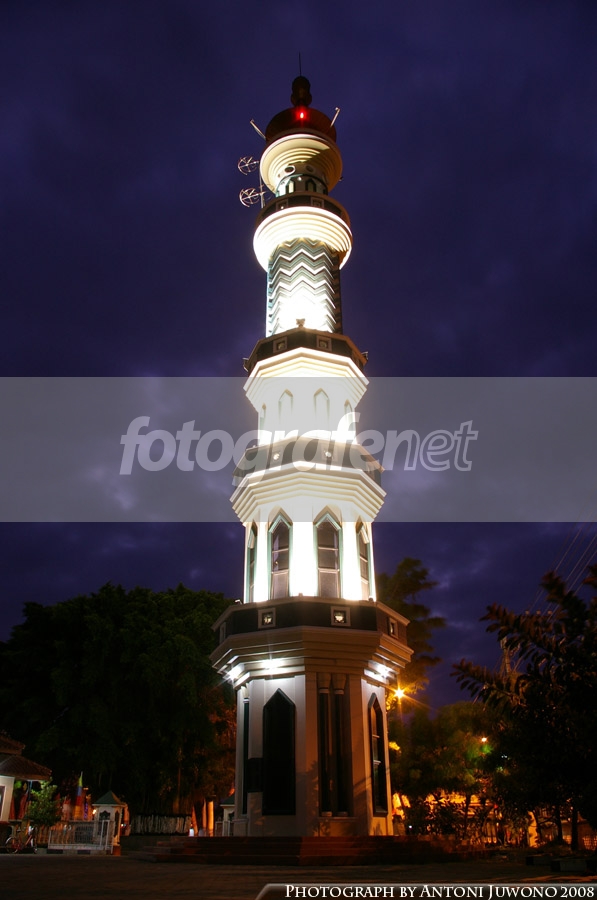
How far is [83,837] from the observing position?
22.4 metres

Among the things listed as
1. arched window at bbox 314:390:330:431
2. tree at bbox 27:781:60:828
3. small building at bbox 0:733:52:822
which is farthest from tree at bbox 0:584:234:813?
arched window at bbox 314:390:330:431

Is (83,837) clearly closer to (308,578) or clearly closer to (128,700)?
(128,700)

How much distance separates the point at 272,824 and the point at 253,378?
12574 mm

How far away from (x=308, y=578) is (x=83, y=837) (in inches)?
463

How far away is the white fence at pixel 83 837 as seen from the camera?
2152 cm

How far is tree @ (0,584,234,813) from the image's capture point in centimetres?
2623

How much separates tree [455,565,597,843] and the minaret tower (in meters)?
11.3

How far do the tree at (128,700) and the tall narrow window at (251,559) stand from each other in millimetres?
7475

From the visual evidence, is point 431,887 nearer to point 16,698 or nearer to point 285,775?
point 285,775

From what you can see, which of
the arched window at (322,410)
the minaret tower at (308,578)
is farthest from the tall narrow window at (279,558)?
the arched window at (322,410)

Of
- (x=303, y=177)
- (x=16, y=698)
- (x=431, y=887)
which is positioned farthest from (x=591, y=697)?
(x=16, y=698)

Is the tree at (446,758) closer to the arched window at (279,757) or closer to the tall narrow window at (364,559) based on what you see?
the tall narrow window at (364,559)

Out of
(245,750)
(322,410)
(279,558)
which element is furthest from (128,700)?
(322,410)

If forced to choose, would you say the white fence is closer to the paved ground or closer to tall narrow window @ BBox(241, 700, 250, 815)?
tall narrow window @ BBox(241, 700, 250, 815)
